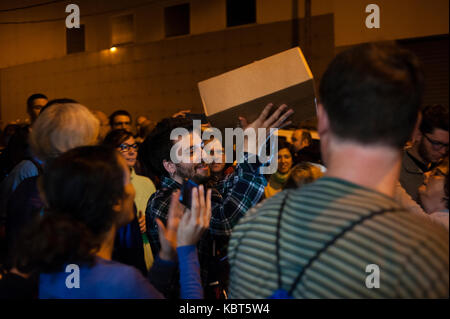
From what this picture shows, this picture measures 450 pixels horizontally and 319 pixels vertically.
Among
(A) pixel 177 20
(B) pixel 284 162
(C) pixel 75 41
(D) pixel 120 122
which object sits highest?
(A) pixel 177 20

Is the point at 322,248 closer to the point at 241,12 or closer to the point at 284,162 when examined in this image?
the point at 284,162

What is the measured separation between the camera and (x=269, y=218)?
997 millimetres

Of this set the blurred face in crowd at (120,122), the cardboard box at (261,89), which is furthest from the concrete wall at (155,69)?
the cardboard box at (261,89)

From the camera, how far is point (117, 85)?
11875 mm

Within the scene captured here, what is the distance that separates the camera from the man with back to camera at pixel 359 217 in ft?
2.68

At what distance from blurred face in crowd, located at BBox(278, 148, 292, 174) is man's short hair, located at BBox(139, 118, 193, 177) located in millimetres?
2215

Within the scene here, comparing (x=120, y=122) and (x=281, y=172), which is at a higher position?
(x=120, y=122)

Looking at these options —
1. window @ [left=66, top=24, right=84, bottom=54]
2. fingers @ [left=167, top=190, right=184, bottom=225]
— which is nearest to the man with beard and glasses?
fingers @ [left=167, top=190, right=184, bottom=225]

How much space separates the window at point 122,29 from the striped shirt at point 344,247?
11.4 metres

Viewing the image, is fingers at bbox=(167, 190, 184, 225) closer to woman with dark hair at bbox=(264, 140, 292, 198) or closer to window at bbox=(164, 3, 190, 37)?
woman with dark hair at bbox=(264, 140, 292, 198)

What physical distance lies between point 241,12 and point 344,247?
33.4ft

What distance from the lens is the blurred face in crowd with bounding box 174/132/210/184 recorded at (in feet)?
7.63

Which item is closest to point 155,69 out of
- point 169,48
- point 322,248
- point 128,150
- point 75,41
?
point 169,48
